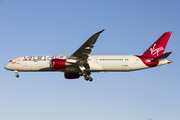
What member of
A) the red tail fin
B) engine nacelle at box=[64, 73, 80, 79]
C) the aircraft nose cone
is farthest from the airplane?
engine nacelle at box=[64, 73, 80, 79]

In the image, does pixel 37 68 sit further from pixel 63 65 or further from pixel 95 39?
pixel 95 39

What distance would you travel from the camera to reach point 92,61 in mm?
49281

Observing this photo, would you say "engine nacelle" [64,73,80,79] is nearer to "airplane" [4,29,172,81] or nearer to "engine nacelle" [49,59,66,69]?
"airplane" [4,29,172,81]

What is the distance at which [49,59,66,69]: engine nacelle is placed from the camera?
4719cm

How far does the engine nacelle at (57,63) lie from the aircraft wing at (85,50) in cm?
112

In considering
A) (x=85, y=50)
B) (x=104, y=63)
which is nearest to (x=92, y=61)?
(x=104, y=63)

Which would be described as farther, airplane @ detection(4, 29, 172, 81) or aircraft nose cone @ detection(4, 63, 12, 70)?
aircraft nose cone @ detection(4, 63, 12, 70)

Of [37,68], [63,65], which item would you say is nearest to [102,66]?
[63,65]

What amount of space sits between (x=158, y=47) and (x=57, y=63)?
16.8m

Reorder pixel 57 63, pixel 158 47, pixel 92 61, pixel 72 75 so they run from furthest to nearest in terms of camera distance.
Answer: pixel 72 75, pixel 158 47, pixel 92 61, pixel 57 63

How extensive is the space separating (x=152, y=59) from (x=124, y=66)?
454 centimetres

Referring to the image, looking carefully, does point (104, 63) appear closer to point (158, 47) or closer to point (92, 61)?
point (92, 61)


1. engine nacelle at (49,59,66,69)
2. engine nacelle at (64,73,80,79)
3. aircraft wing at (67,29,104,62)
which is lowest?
engine nacelle at (64,73,80,79)

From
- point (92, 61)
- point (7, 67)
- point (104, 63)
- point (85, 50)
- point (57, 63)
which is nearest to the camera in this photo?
point (85, 50)
